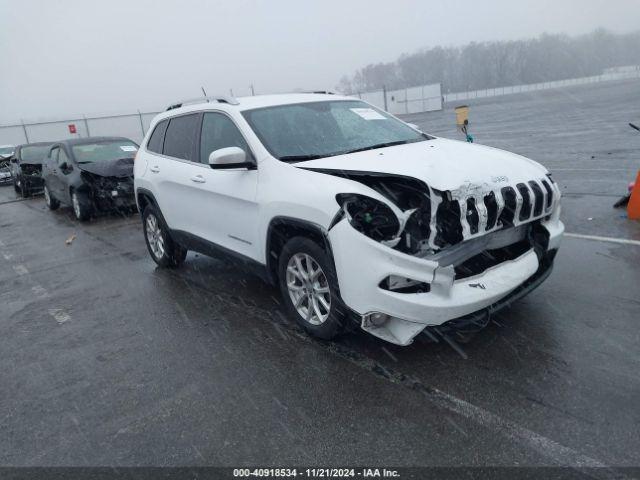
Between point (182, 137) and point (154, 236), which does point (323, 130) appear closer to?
point (182, 137)

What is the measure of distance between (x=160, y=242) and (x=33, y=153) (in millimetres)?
12496

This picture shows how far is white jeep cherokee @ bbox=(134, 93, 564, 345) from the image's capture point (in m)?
3.38

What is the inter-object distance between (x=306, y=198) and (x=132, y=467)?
1991mm

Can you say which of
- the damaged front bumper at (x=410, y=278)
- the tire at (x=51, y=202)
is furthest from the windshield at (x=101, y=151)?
the damaged front bumper at (x=410, y=278)

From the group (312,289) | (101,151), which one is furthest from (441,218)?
(101,151)

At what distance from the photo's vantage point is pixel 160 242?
651 centimetres

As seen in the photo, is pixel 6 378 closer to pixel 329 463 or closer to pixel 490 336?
pixel 329 463

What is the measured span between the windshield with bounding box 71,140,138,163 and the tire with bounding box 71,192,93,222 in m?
0.84

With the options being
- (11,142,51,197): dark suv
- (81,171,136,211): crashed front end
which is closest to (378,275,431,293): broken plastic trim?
(81,171,136,211): crashed front end

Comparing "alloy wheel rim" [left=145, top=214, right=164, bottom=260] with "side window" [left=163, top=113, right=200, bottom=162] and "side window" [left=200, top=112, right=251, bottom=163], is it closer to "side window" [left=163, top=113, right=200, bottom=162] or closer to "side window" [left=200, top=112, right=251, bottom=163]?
"side window" [left=163, top=113, right=200, bottom=162]

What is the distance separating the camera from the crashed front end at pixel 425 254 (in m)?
3.30

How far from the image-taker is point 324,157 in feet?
14.0

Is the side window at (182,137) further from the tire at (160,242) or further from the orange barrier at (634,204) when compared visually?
the orange barrier at (634,204)

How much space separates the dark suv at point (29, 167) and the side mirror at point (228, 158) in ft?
46.5
